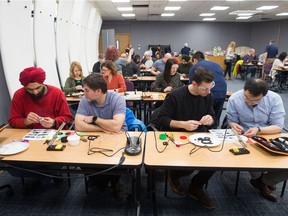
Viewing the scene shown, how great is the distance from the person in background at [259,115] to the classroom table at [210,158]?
34 cm

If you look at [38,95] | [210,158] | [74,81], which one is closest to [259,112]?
[210,158]

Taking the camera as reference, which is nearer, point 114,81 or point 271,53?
point 114,81

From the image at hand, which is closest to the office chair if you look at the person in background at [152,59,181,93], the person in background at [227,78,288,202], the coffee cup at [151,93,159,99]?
the coffee cup at [151,93,159,99]

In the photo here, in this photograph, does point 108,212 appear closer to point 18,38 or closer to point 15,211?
point 15,211

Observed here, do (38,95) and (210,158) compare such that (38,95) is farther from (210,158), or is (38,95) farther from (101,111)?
(210,158)

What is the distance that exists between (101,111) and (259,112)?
149 cm

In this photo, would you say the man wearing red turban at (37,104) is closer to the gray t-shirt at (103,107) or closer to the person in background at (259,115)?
the gray t-shirt at (103,107)

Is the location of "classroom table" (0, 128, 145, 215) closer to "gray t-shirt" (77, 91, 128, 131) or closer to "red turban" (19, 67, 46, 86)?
"gray t-shirt" (77, 91, 128, 131)

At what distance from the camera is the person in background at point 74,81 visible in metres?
3.70

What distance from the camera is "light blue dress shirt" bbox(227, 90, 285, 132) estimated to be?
6.78 feet

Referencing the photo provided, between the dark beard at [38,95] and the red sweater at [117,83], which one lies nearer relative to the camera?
the dark beard at [38,95]

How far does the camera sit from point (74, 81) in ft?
12.4

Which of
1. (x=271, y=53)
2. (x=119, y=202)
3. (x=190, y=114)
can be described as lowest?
(x=119, y=202)

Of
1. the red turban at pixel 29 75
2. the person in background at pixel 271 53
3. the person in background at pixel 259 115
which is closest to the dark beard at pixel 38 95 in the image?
the red turban at pixel 29 75
